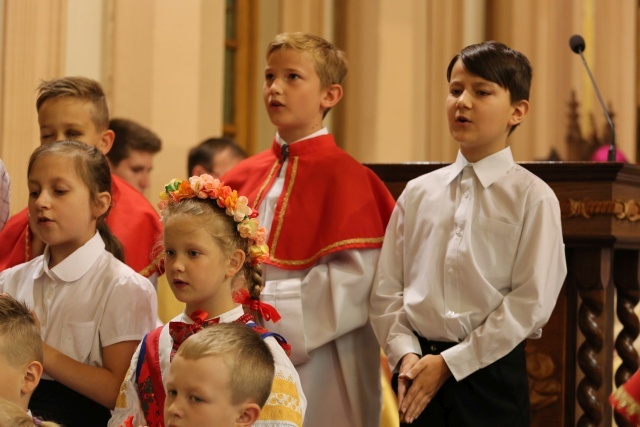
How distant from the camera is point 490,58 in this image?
142 inches

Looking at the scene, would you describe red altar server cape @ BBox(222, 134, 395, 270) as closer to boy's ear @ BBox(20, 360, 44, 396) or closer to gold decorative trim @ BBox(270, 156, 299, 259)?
gold decorative trim @ BBox(270, 156, 299, 259)

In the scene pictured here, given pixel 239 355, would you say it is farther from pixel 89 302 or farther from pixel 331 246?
pixel 331 246

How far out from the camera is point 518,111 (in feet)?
12.2

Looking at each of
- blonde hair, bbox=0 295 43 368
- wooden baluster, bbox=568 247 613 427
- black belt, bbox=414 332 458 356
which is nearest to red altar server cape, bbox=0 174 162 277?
blonde hair, bbox=0 295 43 368

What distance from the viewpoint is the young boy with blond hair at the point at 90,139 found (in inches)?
161

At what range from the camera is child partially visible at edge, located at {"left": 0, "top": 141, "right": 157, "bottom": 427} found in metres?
3.51

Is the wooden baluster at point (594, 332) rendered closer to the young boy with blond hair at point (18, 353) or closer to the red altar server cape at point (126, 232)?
the red altar server cape at point (126, 232)

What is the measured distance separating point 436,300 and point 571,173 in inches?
36.8

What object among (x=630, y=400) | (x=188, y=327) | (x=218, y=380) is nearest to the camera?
(x=218, y=380)

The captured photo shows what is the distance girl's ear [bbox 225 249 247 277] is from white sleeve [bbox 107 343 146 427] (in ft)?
1.17

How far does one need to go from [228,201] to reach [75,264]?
579 millimetres

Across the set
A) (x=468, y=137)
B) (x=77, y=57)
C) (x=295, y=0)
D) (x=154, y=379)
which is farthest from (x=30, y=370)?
(x=295, y=0)

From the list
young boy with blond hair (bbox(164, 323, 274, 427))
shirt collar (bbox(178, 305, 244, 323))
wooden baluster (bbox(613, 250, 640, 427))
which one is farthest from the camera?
wooden baluster (bbox(613, 250, 640, 427))

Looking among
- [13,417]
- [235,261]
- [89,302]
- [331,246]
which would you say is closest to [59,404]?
[89,302]
